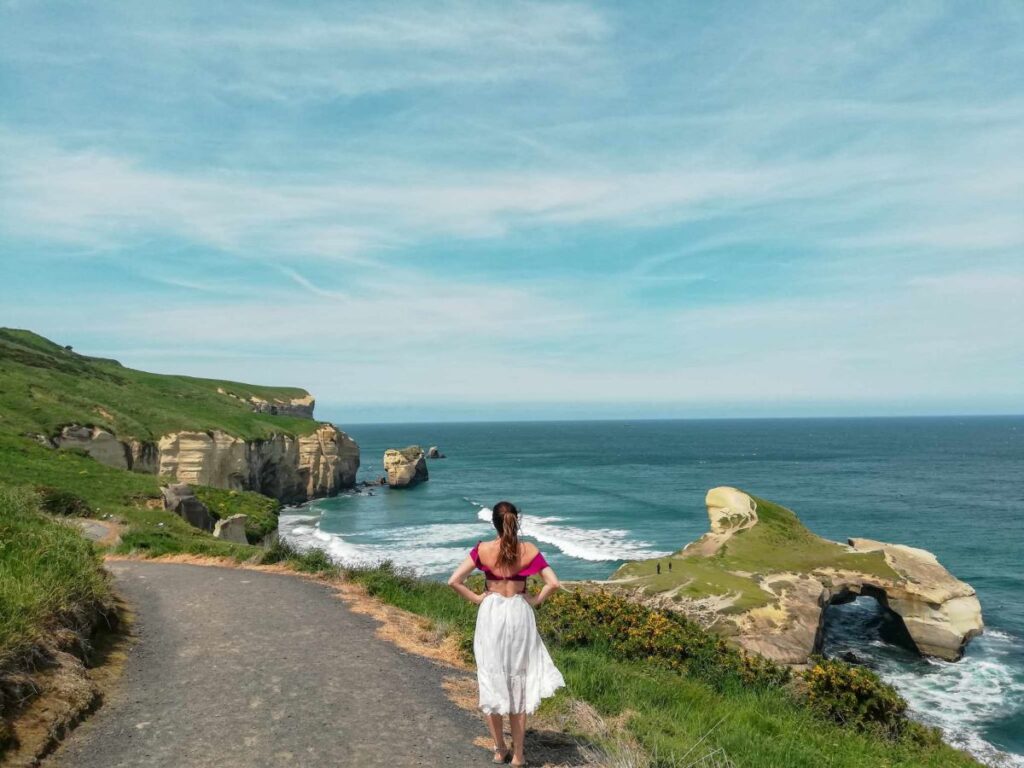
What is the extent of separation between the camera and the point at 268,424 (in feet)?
244

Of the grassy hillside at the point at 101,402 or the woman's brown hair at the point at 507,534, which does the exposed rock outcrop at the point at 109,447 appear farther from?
the woman's brown hair at the point at 507,534

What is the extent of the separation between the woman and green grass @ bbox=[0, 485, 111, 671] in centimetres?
518

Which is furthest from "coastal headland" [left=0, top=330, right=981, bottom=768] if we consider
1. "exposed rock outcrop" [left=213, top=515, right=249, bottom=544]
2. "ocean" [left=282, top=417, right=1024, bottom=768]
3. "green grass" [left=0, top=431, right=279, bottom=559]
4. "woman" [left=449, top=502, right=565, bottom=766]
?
"ocean" [left=282, top=417, right=1024, bottom=768]

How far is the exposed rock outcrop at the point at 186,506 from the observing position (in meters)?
32.0

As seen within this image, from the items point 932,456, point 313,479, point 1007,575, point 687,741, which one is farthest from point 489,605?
point 932,456

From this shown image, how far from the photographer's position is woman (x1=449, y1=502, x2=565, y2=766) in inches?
277

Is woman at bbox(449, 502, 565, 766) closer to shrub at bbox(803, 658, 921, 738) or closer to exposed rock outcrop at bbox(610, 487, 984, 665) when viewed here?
shrub at bbox(803, 658, 921, 738)

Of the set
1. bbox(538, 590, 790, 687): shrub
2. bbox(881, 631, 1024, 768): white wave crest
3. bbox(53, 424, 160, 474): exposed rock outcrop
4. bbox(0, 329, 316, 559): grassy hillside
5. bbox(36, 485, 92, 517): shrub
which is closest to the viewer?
bbox(538, 590, 790, 687): shrub

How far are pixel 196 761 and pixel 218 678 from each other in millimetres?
2568

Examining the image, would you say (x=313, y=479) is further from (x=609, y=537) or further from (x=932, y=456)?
(x=932, y=456)

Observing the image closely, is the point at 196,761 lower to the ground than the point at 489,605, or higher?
lower

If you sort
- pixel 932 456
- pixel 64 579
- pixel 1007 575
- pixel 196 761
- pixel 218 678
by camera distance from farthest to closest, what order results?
pixel 932 456, pixel 1007 575, pixel 64 579, pixel 218 678, pixel 196 761

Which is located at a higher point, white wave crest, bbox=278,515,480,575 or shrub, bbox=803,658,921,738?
shrub, bbox=803,658,921,738

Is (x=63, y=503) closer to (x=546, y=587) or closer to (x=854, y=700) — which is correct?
(x=546, y=587)
